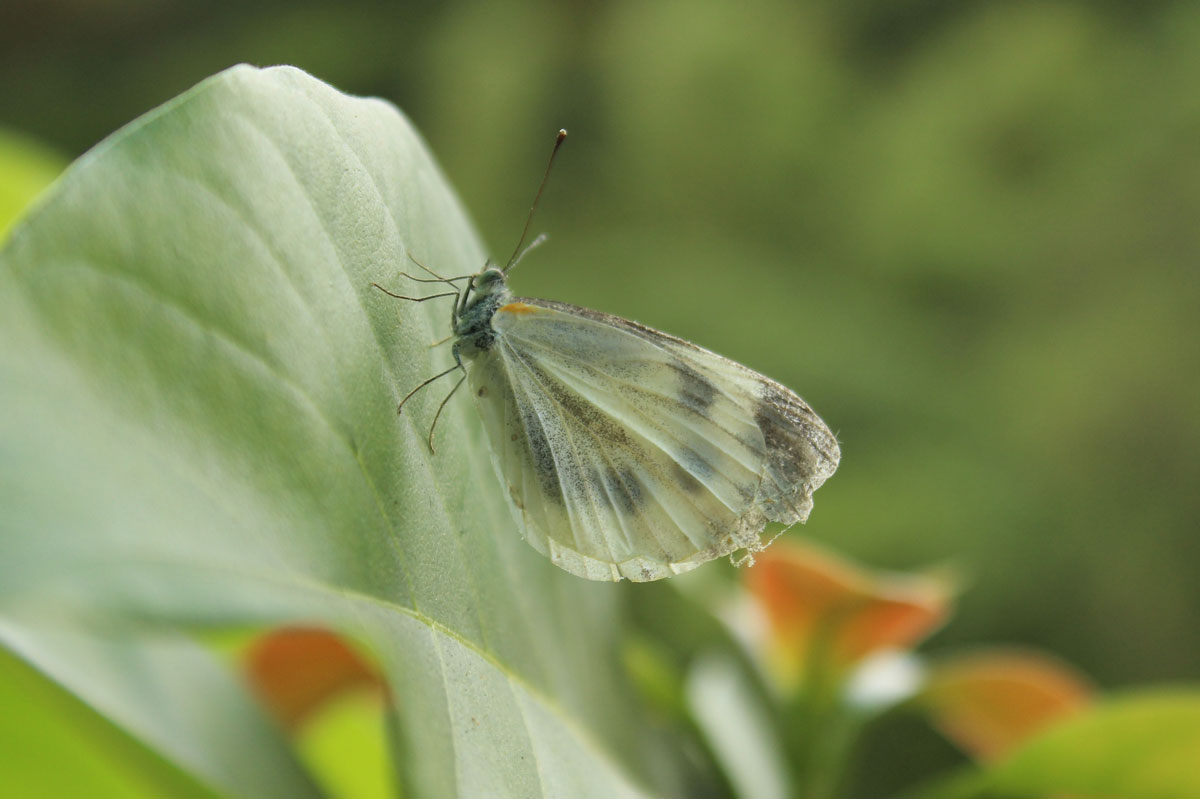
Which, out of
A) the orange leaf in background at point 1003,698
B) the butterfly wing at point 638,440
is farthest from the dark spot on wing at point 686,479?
the orange leaf in background at point 1003,698

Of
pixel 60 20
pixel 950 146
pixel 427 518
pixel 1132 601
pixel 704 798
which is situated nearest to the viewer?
pixel 427 518

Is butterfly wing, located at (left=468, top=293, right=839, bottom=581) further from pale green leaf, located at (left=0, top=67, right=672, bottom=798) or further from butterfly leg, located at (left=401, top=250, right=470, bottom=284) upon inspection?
pale green leaf, located at (left=0, top=67, right=672, bottom=798)

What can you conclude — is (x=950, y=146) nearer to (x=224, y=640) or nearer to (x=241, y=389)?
(x=224, y=640)

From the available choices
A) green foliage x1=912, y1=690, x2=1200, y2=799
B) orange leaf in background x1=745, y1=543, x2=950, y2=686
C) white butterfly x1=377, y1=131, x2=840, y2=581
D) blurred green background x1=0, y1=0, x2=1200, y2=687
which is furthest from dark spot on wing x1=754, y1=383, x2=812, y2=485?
blurred green background x1=0, y1=0, x2=1200, y2=687

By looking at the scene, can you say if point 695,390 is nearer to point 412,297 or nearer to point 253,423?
point 412,297

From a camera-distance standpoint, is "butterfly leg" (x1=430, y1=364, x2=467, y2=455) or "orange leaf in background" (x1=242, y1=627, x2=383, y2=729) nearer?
"butterfly leg" (x1=430, y1=364, x2=467, y2=455)

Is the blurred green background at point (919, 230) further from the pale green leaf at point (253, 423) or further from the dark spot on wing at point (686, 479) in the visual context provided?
the pale green leaf at point (253, 423)

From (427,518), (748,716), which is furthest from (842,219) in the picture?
(427,518)
